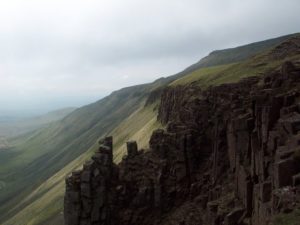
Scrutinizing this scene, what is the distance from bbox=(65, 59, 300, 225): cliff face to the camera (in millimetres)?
60375

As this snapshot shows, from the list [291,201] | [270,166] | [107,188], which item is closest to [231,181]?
[270,166]

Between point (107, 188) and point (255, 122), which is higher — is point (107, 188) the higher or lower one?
the lower one

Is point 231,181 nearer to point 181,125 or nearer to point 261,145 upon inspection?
point 261,145

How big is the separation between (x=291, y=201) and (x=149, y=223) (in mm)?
41148

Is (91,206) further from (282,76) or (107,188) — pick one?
(282,76)

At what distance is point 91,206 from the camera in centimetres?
7938

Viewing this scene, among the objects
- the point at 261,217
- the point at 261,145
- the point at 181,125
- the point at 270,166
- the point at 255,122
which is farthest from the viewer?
the point at 181,125

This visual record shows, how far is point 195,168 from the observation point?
8238 cm

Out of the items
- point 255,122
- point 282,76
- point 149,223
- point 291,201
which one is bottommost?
point 149,223

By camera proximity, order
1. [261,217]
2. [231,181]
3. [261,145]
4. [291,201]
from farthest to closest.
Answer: [231,181], [261,145], [261,217], [291,201]

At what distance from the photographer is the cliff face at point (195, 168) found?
198ft

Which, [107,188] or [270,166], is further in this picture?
[107,188]

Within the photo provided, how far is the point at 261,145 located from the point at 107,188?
3118cm

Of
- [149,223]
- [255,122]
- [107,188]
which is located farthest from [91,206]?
[255,122]
